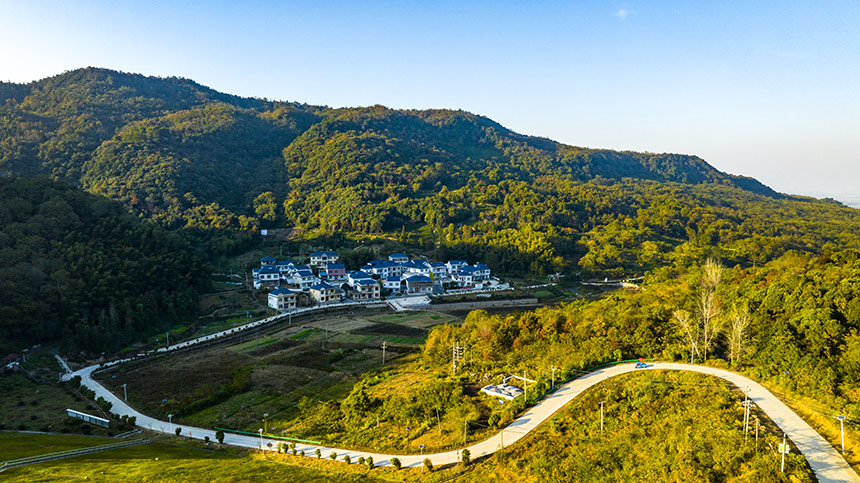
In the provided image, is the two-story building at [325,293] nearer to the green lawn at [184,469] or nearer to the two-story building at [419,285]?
the two-story building at [419,285]

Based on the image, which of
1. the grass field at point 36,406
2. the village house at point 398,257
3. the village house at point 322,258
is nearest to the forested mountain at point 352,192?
the village house at point 398,257

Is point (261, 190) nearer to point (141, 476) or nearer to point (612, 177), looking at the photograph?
point (141, 476)

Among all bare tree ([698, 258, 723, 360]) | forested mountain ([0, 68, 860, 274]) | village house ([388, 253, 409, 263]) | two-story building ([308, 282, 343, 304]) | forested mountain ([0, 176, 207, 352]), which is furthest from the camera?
forested mountain ([0, 68, 860, 274])

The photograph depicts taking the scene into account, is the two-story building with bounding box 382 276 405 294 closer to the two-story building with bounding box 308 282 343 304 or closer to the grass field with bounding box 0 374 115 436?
the two-story building with bounding box 308 282 343 304

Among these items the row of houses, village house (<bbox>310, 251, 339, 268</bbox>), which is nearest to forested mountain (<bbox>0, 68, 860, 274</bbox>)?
the row of houses

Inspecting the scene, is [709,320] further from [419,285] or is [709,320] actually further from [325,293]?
[325,293]

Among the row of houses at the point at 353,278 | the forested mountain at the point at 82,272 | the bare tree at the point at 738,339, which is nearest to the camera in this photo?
the bare tree at the point at 738,339
